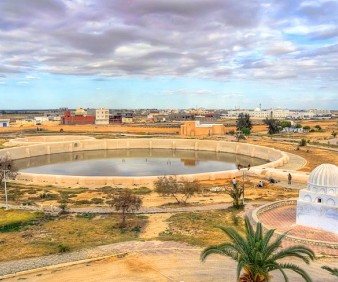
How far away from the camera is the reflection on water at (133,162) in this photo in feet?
146

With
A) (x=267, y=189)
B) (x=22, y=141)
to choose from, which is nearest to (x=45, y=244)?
(x=267, y=189)

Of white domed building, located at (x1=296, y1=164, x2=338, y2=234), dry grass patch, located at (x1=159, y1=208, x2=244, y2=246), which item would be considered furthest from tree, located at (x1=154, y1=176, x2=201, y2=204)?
white domed building, located at (x1=296, y1=164, x2=338, y2=234)

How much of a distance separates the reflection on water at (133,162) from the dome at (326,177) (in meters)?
25.6

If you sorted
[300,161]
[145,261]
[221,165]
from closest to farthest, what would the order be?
[145,261] → [300,161] → [221,165]

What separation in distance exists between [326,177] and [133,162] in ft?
121

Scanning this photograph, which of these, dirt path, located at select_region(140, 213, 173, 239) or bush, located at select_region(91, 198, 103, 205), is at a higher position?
dirt path, located at select_region(140, 213, 173, 239)

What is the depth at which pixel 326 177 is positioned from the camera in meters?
17.2

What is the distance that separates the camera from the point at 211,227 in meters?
18.0

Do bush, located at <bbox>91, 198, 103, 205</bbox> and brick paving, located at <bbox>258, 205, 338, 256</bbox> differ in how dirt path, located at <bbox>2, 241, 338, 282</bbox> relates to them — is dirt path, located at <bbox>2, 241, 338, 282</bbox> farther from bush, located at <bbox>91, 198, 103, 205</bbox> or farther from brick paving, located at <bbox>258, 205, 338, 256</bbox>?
bush, located at <bbox>91, 198, 103, 205</bbox>

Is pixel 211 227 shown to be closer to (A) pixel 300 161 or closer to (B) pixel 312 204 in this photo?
(B) pixel 312 204

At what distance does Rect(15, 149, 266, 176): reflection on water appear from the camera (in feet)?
146

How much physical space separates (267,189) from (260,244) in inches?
746

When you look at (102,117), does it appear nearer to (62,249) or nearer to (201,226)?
(201,226)

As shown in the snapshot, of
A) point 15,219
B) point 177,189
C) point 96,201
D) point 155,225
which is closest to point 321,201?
point 155,225
